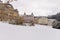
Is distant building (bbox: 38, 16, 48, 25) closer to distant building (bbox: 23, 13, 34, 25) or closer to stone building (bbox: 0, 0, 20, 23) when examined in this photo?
distant building (bbox: 23, 13, 34, 25)

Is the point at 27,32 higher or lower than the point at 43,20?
lower

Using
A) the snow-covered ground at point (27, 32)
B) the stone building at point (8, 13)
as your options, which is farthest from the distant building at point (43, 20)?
the stone building at point (8, 13)

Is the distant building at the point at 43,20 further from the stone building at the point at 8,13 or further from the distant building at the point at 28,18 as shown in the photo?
the stone building at the point at 8,13

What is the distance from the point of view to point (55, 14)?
5.00ft

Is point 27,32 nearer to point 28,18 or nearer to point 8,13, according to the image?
point 28,18

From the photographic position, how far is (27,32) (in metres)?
1.56

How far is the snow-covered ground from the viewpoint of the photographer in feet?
5.00

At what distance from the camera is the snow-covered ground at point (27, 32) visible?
152 cm

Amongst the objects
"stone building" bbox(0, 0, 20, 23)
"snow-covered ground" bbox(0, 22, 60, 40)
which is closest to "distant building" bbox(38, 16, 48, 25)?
"snow-covered ground" bbox(0, 22, 60, 40)

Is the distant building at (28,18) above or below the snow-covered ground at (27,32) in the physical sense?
above

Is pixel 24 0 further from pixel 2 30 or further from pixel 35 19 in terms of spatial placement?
pixel 2 30

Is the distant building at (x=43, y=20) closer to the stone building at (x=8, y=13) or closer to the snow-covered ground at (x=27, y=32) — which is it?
the snow-covered ground at (x=27, y=32)

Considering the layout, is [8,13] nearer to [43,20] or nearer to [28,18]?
[28,18]

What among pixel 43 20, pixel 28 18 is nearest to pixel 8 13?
pixel 28 18
